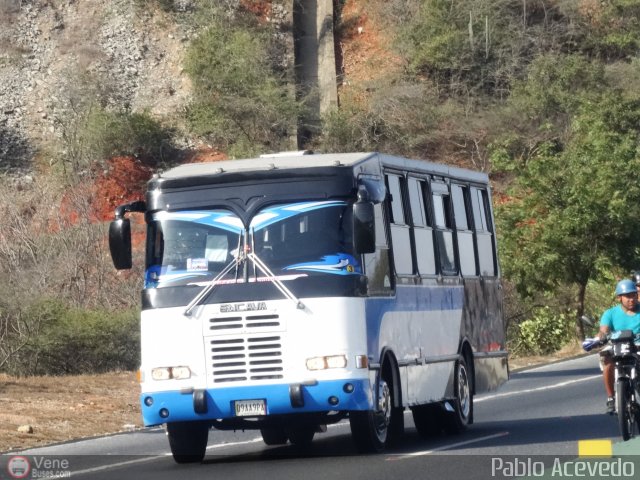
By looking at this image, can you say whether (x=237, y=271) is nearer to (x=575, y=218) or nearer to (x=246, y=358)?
(x=246, y=358)

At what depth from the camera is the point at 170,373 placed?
13.4m

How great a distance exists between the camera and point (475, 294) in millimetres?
18000

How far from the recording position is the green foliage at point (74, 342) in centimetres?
2681

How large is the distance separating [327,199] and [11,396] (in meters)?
9.67

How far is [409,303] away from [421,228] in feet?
3.74

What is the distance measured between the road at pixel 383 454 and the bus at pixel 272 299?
0.45 meters

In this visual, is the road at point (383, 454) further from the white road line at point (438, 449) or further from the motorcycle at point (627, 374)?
the motorcycle at point (627, 374)

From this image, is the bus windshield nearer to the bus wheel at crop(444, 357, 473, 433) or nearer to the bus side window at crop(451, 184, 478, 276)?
the bus wheel at crop(444, 357, 473, 433)

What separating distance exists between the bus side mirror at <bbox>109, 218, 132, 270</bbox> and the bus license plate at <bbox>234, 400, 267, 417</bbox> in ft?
6.64

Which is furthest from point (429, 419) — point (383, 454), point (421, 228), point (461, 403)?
point (383, 454)

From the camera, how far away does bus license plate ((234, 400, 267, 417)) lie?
13109 millimetres

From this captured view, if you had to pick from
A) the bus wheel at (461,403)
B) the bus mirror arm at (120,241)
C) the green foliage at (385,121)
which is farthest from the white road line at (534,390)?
the green foliage at (385,121)

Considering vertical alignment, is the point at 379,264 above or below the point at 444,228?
below

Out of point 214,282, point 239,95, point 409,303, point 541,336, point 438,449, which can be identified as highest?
point 239,95
